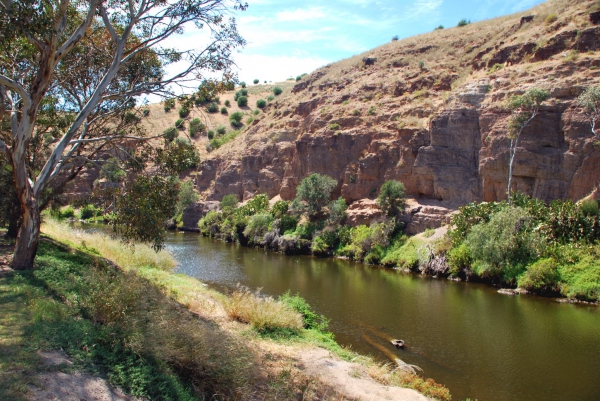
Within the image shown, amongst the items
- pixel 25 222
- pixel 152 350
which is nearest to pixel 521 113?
pixel 25 222

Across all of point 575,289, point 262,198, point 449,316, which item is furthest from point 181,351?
point 262,198

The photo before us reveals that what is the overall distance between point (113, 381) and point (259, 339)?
5.25 m

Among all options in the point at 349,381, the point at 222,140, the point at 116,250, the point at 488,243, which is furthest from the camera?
the point at 222,140

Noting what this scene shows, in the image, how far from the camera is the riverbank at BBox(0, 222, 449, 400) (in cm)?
678

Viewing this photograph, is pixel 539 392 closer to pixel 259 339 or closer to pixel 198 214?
pixel 259 339

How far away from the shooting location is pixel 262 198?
170 ft

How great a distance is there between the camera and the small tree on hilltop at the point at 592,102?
2930cm

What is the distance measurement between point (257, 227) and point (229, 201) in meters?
12.3

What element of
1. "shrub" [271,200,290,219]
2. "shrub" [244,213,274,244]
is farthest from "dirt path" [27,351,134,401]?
"shrub" [271,200,290,219]

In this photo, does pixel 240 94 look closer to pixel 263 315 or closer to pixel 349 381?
pixel 263 315

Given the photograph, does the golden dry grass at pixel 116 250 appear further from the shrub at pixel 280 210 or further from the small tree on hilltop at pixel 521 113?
the small tree on hilltop at pixel 521 113

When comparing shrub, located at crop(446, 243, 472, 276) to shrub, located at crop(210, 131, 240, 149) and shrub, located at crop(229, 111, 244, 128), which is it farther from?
shrub, located at crop(229, 111, 244, 128)

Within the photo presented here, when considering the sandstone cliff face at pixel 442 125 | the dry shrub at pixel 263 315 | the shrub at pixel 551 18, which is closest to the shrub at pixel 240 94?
the sandstone cliff face at pixel 442 125

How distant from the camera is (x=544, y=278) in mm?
22688
